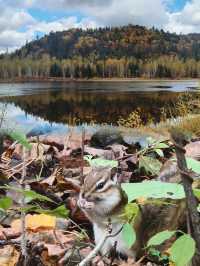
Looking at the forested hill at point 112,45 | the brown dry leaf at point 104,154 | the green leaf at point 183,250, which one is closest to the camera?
the green leaf at point 183,250

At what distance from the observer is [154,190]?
80 cm

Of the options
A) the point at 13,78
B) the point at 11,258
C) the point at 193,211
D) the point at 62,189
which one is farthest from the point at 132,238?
the point at 13,78

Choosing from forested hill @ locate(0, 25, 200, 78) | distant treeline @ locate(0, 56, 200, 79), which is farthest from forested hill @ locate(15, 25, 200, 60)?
distant treeline @ locate(0, 56, 200, 79)

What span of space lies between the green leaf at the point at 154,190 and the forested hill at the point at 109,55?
4398 inches

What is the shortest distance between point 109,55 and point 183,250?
513ft

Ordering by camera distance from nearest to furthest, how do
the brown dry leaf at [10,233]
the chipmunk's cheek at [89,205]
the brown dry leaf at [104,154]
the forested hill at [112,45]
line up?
the chipmunk's cheek at [89,205]
the brown dry leaf at [10,233]
the brown dry leaf at [104,154]
the forested hill at [112,45]

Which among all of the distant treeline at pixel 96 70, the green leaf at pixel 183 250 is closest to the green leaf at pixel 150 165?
the green leaf at pixel 183 250

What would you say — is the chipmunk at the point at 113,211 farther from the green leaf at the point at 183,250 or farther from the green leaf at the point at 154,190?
the green leaf at the point at 183,250

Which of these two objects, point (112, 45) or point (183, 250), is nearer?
point (183, 250)

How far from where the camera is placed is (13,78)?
112m

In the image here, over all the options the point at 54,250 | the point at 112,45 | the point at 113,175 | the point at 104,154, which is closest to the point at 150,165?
the point at 104,154

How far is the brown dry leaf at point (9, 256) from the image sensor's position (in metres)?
1.52

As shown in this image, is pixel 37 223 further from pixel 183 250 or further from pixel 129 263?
pixel 183 250

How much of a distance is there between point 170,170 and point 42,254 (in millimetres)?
674
